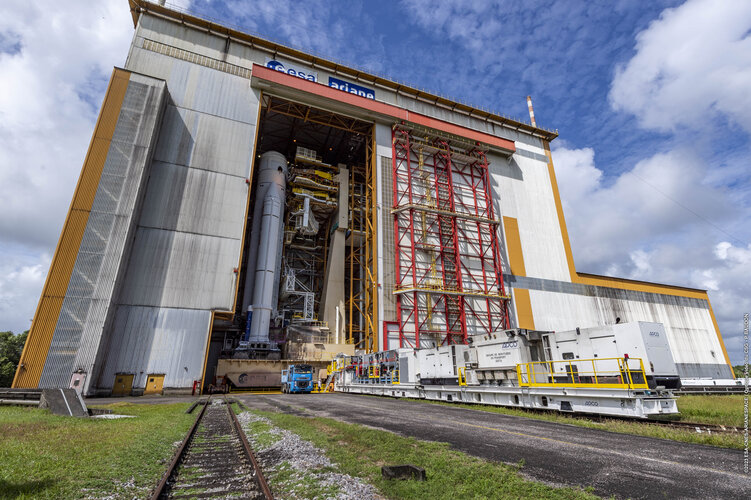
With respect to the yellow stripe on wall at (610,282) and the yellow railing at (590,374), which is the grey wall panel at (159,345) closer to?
the yellow railing at (590,374)

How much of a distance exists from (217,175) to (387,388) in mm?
23074

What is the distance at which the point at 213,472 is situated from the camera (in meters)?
6.46

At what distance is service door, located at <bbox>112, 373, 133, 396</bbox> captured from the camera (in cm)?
2369

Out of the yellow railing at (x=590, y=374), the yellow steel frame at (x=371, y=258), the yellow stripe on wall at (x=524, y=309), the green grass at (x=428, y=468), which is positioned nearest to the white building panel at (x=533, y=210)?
the yellow stripe on wall at (x=524, y=309)

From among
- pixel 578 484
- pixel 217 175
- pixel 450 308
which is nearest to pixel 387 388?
pixel 450 308

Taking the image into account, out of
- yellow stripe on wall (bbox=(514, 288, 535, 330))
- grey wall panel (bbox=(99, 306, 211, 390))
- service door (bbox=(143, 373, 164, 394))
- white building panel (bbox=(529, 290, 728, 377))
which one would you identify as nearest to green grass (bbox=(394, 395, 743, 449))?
grey wall panel (bbox=(99, 306, 211, 390))

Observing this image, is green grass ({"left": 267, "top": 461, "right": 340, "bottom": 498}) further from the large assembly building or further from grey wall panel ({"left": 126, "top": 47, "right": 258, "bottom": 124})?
grey wall panel ({"left": 126, "top": 47, "right": 258, "bottom": 124})

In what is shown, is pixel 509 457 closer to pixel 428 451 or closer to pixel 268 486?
pixel 428 451

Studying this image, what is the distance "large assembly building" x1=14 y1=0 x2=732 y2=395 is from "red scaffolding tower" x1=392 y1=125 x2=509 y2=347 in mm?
219

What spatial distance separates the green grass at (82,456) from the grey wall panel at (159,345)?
1476cm

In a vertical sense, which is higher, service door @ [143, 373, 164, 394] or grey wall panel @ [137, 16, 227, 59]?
grey wall panel @ [137, 16, 227, 59]

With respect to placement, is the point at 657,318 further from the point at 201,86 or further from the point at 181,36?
the point at 181,36

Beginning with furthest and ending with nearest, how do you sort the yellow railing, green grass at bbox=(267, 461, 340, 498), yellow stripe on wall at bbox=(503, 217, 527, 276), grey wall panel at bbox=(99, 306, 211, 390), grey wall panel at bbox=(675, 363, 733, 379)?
grey wall panel at bbox=(675, 363, 733, 379), yellow stripe on wall at bbox=(503, 217, 527, 276), grey wall panel at bbox=(99, 306, 211, 390), the yellow railing, green grass at bbox=(267, 461, 340, 498)

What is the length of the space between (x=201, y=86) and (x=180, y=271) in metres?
17.8
